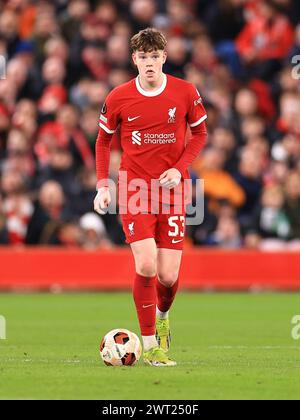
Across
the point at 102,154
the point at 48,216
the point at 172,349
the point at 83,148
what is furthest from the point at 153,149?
the point at 83,148

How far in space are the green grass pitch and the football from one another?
0.11 m

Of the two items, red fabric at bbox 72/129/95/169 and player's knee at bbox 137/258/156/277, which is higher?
red fabric at bbox 72/129/95/169

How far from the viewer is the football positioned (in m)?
9.92

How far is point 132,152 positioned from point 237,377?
2.28 metres

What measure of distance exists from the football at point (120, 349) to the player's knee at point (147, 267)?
501 mm

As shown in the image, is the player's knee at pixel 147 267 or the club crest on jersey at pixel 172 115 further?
the club crest on jersey at pixel 172 115

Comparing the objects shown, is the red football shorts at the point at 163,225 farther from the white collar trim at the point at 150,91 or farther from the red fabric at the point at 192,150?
the white collar trim at the point at 150,91

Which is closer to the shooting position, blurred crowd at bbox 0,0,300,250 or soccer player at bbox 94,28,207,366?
soccer player at bbox 94,28,207,366

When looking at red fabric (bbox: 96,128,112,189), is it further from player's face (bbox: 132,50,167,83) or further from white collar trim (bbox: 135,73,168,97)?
player's face (bbox: 132,50,167,83)

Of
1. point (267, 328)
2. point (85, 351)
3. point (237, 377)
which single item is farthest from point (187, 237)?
point (237, 377)

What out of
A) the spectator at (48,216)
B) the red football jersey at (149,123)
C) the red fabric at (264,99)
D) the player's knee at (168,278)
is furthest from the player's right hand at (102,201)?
the red fabric at (264,99)

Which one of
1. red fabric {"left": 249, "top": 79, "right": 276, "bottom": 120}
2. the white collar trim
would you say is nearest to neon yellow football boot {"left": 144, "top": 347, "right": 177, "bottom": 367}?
the white collar trim

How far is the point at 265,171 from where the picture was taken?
19750 mm

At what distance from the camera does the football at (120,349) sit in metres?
9.92
